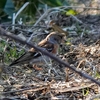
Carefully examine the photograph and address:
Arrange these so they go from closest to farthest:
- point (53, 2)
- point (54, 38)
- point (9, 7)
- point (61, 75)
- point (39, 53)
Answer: point (61, 75), point (39, 53), point (54, 38), point (9, 7), point (53, 2)

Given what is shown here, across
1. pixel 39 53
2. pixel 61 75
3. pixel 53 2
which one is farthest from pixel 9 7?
pixel 61 75

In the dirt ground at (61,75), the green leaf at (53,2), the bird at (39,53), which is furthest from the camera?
the green leaf at (53,2)

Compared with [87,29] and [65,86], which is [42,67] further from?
[87,29]

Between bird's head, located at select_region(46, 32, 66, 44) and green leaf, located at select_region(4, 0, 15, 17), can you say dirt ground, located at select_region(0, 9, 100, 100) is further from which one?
green leaf, located at select_region(4, 0, 15, 17)

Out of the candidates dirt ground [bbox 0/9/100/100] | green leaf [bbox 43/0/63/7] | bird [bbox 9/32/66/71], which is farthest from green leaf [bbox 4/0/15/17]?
bird [bbox 9/32/66/71]

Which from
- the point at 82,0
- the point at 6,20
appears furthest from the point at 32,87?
the point at 82,0

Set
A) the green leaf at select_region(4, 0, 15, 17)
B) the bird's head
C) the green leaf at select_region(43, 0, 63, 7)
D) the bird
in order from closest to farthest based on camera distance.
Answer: the bird < the bird's head < the green leaf at select_region(4, 0, 15, 17) < the green leaf at select_region(43, 0, 63, 7)

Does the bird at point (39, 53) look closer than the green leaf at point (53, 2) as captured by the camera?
Yes

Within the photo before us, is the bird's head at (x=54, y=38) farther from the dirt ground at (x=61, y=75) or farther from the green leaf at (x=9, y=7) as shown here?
the green leaf at (x=9, y=7)

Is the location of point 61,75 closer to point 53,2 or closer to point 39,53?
point 39,53

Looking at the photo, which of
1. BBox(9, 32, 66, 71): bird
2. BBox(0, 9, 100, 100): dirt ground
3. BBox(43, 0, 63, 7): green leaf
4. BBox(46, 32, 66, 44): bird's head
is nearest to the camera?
BBox(0, 9, 100, 100): dirt ground

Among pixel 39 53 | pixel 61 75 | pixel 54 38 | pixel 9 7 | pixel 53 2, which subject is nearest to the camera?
pixel 61 75

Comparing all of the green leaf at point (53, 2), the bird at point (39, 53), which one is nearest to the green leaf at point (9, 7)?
the green leaf at point (53, 2)

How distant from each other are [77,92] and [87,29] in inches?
145
